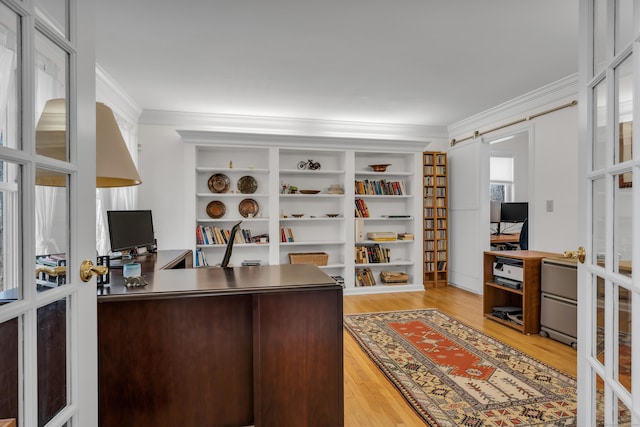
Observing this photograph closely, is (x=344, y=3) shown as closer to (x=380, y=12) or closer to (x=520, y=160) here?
(x=380, y=12)

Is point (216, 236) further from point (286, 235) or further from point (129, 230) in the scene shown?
point (129, 230)

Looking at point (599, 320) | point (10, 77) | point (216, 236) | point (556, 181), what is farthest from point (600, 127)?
point (216, 236)

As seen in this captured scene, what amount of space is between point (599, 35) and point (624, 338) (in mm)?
918

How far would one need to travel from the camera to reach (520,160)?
6.95 m

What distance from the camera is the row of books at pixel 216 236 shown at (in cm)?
458

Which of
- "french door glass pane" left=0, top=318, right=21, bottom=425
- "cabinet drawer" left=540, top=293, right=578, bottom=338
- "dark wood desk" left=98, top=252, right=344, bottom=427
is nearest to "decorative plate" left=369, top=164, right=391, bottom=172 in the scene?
"cabinet drawer" left=540, top=293, right=578, bottom=338

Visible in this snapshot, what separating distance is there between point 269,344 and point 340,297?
1.39 feet

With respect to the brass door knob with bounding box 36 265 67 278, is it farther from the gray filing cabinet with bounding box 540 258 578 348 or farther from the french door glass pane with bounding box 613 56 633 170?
the gray filing cabinet with bounding box 540 258 578 348

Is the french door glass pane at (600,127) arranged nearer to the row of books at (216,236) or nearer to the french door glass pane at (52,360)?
the french door glass pane at (52,360)

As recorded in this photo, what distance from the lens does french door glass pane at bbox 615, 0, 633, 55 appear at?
2.88 ft

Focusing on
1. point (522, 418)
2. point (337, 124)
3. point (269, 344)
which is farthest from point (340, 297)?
point (337, 124)

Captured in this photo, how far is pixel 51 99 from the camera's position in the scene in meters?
0.92

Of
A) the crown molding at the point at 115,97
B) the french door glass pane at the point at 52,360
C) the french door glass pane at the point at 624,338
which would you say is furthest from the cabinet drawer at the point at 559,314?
the crown molding at the point at 115,97

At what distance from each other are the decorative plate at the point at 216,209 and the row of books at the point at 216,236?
0.61 feet
